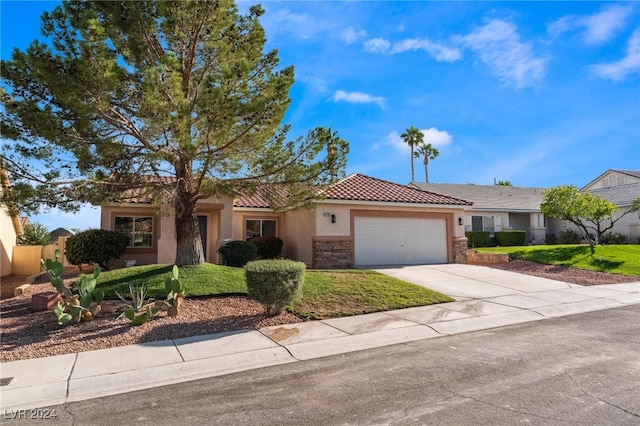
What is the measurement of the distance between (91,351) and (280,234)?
546 inches

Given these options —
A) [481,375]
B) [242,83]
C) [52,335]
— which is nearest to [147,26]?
[242,83]

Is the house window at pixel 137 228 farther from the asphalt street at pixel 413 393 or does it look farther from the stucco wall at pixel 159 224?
the asphalt street at pixel 413 393

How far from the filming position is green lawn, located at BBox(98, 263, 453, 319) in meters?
A: 10.2

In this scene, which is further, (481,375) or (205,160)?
(205,160)

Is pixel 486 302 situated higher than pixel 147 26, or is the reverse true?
pixel 147 26

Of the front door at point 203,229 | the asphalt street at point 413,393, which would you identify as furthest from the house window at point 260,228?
the asphalt street at point 413,393

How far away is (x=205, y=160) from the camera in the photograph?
10.8m

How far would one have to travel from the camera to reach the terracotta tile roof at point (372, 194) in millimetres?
17641

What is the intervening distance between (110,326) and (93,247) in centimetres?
810

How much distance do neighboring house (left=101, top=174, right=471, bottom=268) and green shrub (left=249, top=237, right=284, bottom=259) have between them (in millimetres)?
696

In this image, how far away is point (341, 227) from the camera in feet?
56.6

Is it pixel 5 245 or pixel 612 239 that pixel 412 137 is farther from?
pixel 5 245

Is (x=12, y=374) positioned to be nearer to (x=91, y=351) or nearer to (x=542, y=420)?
(x=91, y=351)

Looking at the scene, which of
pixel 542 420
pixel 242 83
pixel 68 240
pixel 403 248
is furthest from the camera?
pixel 403 248
